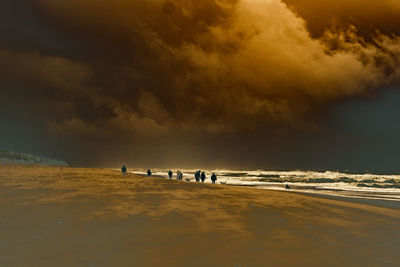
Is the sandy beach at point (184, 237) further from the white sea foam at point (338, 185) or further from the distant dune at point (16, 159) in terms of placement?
the distant dune at point (16, 159)

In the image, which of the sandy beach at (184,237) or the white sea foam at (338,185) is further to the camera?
the white sea foam at (338,185)

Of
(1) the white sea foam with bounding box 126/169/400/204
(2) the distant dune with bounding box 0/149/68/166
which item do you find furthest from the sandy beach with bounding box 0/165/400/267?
(2) the distant dune with bounding box 0/149/68/166

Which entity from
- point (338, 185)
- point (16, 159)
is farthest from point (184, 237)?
point (16, 159)

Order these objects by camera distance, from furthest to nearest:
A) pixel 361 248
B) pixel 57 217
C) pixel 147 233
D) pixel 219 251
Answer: pixel 57 217 → pixel 147 233 → pixel 361 248 → pixel 219 251

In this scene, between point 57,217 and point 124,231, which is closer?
point 124,231

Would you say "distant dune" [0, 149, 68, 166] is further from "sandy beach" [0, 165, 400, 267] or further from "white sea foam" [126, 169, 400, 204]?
"sandy beach" [0, 165, 400, 267]

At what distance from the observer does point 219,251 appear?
748cm

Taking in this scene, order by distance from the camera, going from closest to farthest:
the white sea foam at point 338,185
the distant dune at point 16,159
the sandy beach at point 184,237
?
the sandy beach at point 184,237 < the white sea foam at point 338,185 < the distant dune at point 16,159

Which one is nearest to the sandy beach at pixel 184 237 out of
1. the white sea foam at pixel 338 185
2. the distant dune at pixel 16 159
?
the white sea foam at pixel 338 185

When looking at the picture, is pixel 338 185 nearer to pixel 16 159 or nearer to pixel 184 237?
pixel 184 237

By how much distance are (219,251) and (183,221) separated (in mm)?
4017

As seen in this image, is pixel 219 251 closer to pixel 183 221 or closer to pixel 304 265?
pixel 304 265

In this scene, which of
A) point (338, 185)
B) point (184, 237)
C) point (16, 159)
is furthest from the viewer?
point (16, 159)

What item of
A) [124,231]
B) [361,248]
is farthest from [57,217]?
[361,248]
